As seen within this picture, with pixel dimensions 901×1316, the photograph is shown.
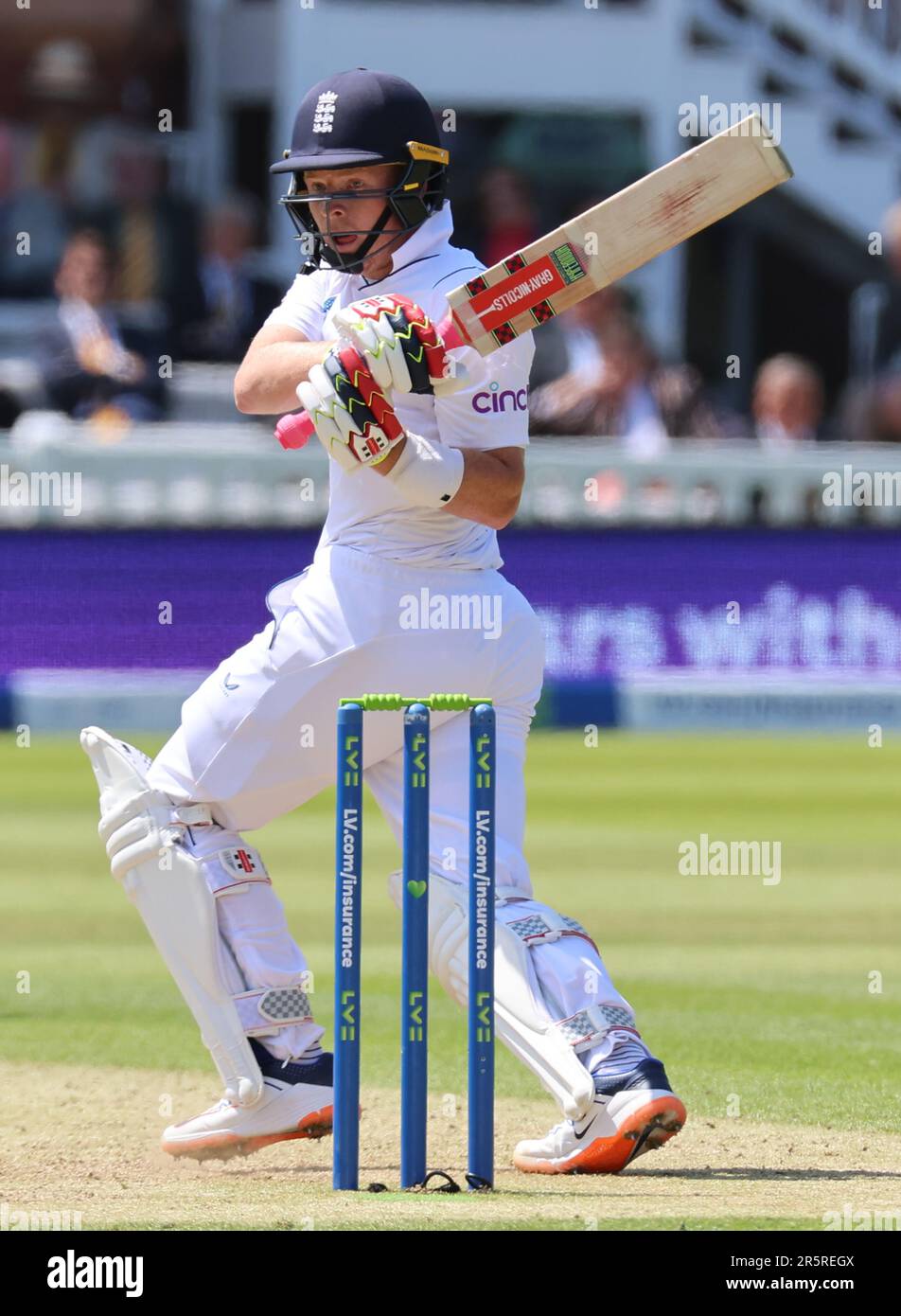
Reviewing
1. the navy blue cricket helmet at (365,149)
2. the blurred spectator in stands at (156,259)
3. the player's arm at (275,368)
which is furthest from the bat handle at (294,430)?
the blurred spectator in stands at (156,259)

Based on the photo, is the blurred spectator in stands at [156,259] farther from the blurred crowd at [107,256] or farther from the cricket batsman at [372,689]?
the cricket batsman at [372,689]

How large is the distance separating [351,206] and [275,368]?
0.36 meters

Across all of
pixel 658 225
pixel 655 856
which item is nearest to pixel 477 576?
pixel 658 225

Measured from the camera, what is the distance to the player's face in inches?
207

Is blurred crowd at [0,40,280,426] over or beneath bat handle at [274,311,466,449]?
over

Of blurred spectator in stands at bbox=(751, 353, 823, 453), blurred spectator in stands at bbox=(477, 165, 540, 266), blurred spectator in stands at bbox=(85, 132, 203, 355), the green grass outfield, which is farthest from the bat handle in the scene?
blurred spectator in stands at bbox=(477, 165, 540, 266)

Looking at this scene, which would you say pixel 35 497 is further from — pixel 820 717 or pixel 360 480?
pixel 360 480

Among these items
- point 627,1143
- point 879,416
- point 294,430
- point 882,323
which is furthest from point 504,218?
point 627,1143

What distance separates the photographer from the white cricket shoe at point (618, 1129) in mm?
4977

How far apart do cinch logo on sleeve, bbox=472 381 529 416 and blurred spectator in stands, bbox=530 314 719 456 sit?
1045cm

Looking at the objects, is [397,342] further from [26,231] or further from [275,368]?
[26,231]

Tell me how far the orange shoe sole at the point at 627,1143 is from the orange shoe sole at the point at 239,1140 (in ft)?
1.54

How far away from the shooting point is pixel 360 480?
5.30 m

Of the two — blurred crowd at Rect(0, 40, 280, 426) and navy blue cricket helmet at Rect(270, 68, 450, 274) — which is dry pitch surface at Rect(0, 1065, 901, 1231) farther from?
blurred crowd at Rect(0, 40, 280, 426)
